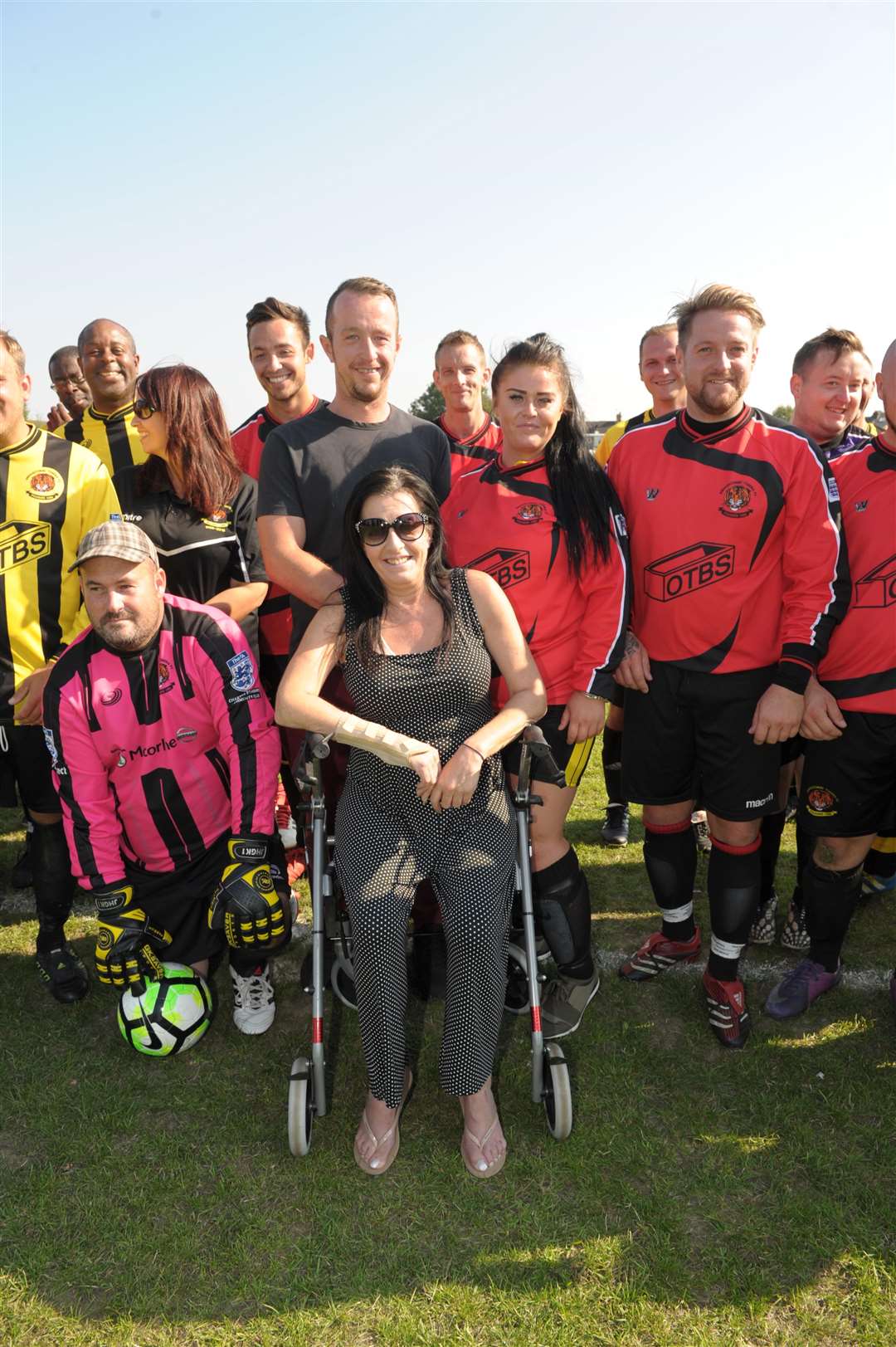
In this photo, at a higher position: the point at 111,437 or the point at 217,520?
the point at 111,437

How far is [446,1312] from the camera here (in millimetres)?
2496

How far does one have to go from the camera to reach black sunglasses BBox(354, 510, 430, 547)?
3.05 m

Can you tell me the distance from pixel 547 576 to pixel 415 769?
932 millimetres

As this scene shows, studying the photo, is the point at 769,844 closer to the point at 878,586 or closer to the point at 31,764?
the point at 878,586

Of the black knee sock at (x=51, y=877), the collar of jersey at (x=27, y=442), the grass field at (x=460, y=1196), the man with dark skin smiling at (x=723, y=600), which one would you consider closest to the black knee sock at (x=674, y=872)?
the man with dark skin smiling at (x=723, y=600)

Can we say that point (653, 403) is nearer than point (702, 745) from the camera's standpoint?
No

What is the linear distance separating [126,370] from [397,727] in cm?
343

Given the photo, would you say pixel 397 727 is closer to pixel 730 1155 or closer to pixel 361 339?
pixel 361 339

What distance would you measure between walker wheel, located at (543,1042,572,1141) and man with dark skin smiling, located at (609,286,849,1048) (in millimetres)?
873

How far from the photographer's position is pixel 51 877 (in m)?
3.98

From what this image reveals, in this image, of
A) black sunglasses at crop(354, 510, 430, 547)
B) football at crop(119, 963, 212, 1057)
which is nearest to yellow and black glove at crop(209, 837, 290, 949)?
football at crop(119, 963, 212, 1057)

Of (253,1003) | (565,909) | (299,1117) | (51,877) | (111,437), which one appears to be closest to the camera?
(299,1117)

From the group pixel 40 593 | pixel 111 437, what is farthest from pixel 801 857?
pixel 111 437

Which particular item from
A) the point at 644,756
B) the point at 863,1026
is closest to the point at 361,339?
the point at 644,756
